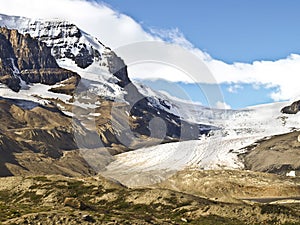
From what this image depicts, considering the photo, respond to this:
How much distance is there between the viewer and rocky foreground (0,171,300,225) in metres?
92.8

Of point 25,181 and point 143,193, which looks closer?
point 143,193

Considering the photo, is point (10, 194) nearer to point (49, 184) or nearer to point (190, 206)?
point (49, 184)

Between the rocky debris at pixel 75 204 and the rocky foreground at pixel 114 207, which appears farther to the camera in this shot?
the rocky debris at pixel 75 204

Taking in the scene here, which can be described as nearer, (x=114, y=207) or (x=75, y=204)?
(x=75, y=204)

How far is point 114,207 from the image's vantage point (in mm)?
152625

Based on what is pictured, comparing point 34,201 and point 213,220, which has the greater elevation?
point 213,220

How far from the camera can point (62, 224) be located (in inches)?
3359

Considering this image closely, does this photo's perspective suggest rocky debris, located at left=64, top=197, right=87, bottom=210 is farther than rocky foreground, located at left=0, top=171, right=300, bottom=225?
Yes

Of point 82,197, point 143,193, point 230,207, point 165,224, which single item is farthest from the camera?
point 82,197

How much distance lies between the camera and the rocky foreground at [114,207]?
92750 millimetres

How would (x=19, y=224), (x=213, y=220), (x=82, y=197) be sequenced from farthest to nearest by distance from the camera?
(x=82, y=197) → (x=213, y=220) → (x=19, y=224)

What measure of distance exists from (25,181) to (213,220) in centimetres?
9141

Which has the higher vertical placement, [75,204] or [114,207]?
[75,204]

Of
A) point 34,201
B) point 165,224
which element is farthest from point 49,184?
point 165,224
